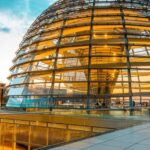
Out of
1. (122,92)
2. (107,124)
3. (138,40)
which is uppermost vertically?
(138,40)

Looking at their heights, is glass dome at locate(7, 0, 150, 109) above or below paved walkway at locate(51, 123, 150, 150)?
above

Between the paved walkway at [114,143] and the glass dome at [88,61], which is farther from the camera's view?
the glass dome at [88,61]

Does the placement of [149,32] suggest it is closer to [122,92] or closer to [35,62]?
[122,92]

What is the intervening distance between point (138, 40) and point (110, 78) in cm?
290

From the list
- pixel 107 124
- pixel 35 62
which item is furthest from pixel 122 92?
pixel 107 124

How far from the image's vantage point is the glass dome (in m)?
17.5

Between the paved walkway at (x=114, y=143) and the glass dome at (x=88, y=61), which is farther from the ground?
the glass dome at (x=88, y=61)

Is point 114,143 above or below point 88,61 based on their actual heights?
below

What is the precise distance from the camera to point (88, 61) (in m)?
17.7

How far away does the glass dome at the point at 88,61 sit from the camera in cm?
1752

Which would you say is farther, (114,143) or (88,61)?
(88,61)

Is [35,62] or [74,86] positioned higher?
[35,62]

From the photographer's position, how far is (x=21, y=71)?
20.6 m

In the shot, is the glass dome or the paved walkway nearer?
the paved walkway
